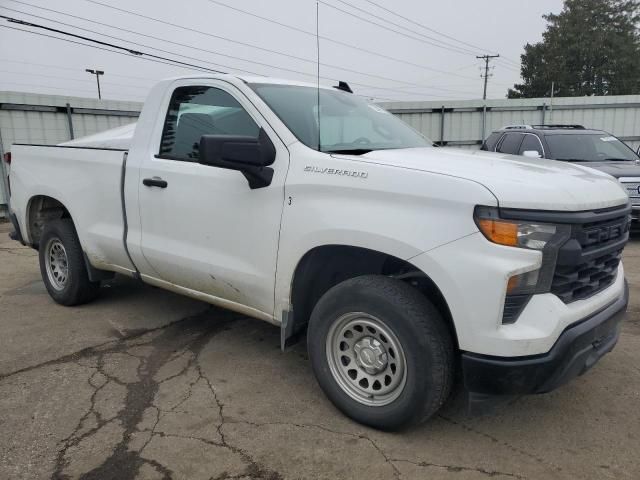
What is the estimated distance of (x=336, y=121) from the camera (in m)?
3.63

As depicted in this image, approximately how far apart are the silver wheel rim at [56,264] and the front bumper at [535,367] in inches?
160

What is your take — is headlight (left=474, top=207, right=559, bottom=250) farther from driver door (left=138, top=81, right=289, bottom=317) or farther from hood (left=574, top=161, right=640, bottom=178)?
hood (left=574, top=161, right=640, bottom=178)

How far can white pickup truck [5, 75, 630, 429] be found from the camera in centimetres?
243

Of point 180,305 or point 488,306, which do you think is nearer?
point 488,306

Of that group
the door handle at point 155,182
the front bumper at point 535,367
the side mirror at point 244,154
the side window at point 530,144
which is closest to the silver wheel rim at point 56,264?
the door handle at point 155,182

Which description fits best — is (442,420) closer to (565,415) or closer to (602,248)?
(565,415)

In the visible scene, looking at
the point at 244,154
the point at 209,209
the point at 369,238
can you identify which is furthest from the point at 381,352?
the point at 209,209

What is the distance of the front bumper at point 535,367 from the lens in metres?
2.43

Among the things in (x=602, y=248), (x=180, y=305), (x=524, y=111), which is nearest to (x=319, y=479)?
(x=602, y=248)

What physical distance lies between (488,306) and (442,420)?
1003 mm

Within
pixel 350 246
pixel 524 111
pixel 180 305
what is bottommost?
pixel 180 305

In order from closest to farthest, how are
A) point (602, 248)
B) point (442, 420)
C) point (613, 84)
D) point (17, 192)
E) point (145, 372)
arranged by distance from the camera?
1. point (602, 248)
2. point (442, 420)
3. point (145, 372)
4. point (17, 192)
5. point (613, 84)

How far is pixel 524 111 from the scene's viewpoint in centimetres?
1675

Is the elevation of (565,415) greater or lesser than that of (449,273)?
lesser
